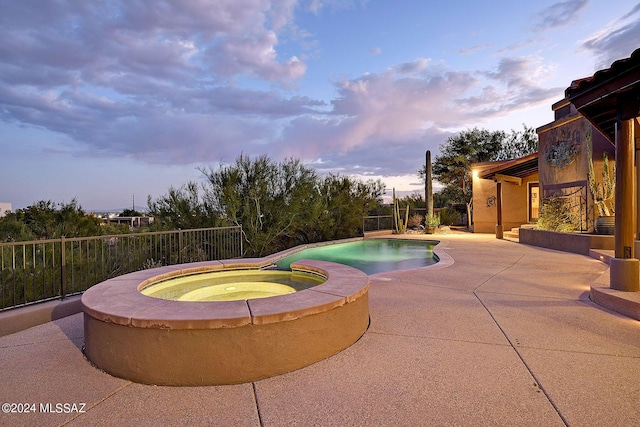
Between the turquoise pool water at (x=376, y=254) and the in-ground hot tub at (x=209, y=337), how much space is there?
5.12 m

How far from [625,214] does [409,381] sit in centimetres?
409

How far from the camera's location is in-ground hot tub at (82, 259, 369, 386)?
2.33 meters

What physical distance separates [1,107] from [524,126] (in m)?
34.9

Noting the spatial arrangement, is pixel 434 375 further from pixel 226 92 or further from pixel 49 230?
pixel 226 92

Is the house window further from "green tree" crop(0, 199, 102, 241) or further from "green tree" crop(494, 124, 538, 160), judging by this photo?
"green tree" crop(0, 199, 102, 241)

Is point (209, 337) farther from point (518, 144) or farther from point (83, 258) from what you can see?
point (518, 144)

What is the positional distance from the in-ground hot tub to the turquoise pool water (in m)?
5.12

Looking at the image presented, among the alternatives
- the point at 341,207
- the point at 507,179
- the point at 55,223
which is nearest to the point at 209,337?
the point at 55,223

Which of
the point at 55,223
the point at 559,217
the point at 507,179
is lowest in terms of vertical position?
the point at 559,217

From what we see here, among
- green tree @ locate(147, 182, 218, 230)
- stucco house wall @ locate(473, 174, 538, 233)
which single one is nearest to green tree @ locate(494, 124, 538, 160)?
stucco house wall @ locate(473, 174, 538, 233)

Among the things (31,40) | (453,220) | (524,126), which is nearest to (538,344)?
(31,40)

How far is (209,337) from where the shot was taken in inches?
92.0

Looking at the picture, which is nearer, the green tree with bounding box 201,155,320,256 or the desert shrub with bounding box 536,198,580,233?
the green tree with bounding box 201,155,320,256

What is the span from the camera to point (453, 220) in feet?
65.7
